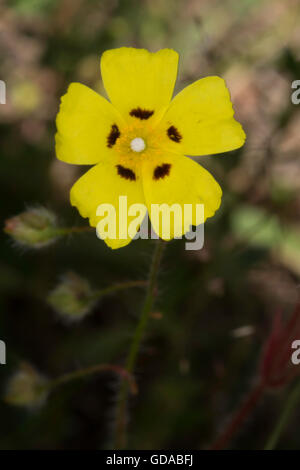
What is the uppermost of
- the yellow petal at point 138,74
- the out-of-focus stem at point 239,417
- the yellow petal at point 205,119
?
the yellow petal at point 138,74

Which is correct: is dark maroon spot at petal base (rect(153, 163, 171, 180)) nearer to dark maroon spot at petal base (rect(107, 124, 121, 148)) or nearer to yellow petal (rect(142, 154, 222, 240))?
yellow petal (rect(142, 154, 222, 240))

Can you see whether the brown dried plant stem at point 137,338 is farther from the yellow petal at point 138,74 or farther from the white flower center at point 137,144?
the yellow petal at point 138,74

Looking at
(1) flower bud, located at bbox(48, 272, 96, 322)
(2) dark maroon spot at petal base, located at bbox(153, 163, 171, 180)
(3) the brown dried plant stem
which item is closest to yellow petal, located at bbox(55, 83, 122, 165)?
(2) dark maroon spot at petal base, located at bbox(153, 163, 171, 180)

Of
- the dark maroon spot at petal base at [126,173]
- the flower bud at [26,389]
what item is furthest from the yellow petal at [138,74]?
the flower bud at [26,389]

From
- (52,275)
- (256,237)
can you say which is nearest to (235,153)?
(256,237)

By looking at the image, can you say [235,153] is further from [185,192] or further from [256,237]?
[185,192]
